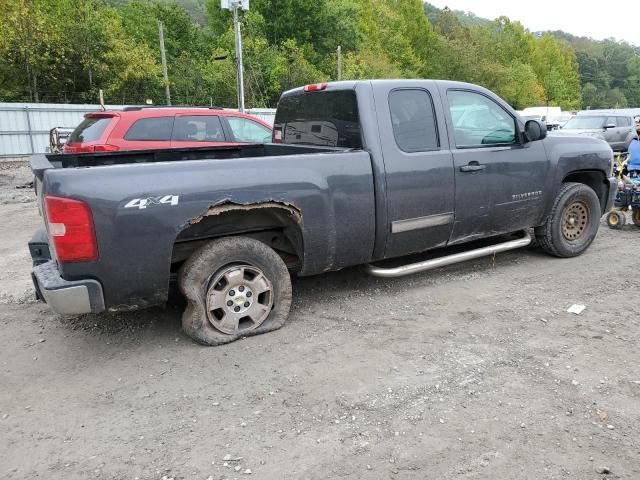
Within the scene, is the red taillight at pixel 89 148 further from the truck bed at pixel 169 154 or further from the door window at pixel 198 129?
the truck bed at pixel 169 154

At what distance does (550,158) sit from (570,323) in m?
2.08

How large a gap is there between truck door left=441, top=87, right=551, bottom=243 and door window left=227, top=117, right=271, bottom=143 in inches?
175

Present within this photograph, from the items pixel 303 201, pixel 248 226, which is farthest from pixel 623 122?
pixel 248 226

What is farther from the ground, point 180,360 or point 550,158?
point 550,158

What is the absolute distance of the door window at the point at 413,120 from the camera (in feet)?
15.5

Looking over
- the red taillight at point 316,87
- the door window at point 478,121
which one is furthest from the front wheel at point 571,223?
the red taillight at point 316,87

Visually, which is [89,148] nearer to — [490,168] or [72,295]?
[72,295]

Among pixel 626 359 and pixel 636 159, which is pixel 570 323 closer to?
pixel 626 359

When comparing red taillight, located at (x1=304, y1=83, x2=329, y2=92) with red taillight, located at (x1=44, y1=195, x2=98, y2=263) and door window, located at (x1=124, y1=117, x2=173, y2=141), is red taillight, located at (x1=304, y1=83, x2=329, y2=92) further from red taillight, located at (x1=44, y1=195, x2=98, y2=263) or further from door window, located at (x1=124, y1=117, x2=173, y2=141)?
door window, located at (x1=124, y1=117, x2=173, y2=141)

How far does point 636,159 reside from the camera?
8148mm

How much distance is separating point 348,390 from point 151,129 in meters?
6.26

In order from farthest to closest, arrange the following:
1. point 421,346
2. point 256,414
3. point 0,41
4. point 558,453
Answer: point 0,41 → point 421,346 → point 256,414 → point 558,453

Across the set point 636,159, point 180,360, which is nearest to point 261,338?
point 180,360

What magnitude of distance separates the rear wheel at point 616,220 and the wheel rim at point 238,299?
5976mm
